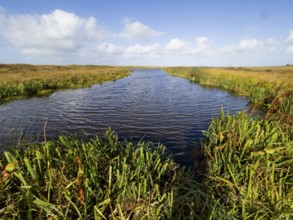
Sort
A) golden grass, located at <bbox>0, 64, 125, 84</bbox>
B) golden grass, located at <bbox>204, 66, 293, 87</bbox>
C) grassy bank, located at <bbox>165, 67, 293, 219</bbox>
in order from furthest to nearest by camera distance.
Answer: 1. golden grass, located at <bbox>0, 64, 125, 84</bbox>
2. golden grass, located at <bbox>204, 66, 293, 87</bbox>
3. grassy bank, located at <bbox>165, 67, 293, 219</bbox>

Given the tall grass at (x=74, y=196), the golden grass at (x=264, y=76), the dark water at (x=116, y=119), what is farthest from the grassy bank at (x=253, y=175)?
the dark water at (x=116, y=119)

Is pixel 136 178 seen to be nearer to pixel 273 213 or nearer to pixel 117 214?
pixel 117 214

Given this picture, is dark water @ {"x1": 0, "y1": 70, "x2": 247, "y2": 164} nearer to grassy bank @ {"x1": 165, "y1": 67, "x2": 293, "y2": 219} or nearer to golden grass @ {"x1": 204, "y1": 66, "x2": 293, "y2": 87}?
grassy bank @ {"x1": 165, "y1": 67, "x2": 293, "y2": 219}

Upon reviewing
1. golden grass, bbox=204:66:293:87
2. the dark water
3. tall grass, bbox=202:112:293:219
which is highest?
golden grass, bbox=204:66:293:87

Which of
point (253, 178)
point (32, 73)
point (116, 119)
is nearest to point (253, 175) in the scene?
point (253, 178)

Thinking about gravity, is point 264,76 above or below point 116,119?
above

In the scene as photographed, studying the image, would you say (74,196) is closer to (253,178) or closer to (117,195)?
(117,195)

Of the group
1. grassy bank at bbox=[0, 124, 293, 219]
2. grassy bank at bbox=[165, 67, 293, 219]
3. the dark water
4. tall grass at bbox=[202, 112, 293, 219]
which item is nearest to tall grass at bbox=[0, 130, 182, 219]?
grassy bank at bbox=[0, 124, 293, 219]

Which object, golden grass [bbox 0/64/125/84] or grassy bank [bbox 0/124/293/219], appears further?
golden grass [bbox 0/64/125/84]

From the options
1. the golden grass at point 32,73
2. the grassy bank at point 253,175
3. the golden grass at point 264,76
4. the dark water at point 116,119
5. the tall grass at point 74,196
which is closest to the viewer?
the tall grass at point 74,196

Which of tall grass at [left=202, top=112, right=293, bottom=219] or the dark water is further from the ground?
tall grass at [left=202, top=112, right=293, bottom=219]

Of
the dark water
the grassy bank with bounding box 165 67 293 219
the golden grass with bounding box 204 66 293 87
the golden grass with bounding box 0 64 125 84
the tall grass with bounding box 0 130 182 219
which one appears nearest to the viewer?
the tall grass with bounding box 0 130 182 219

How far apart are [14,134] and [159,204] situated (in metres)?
10.8

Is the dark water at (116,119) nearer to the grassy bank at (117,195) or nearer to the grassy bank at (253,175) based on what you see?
the grassy bank at (253,175)
